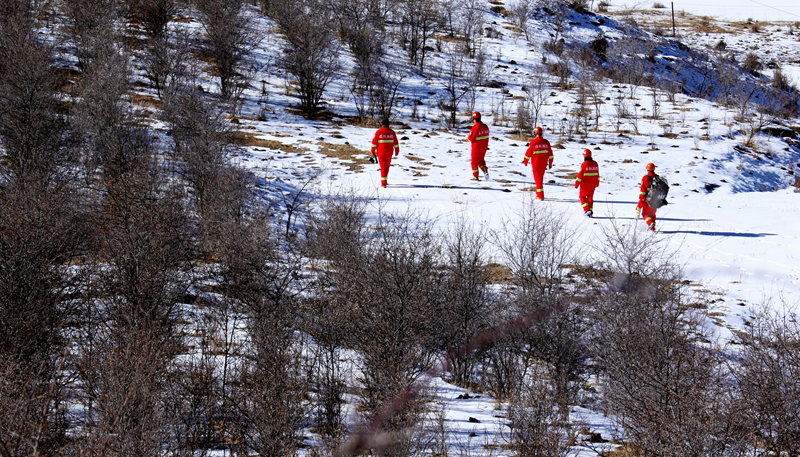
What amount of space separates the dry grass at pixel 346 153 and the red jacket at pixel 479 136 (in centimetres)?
363

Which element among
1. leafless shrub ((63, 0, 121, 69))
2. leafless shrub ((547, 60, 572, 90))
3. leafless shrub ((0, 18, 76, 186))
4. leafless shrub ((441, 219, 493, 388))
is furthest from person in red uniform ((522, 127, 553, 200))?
leafless shrub ((547, 60, 572, 90))

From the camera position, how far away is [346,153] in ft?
62.0

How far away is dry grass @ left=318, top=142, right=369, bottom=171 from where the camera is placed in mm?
17719

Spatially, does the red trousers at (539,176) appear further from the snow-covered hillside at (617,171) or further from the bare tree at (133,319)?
the bare tree at (133,319)

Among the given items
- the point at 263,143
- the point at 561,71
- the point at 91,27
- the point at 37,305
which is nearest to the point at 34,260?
the point at 37,305

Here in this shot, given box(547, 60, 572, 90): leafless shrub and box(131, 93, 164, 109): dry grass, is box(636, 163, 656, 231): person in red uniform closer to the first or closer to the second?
box(131, 93, 164, 109): dry grass

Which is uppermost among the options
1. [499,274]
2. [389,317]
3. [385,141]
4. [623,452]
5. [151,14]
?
[151,14]

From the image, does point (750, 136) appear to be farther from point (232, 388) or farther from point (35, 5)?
point (35, 5)

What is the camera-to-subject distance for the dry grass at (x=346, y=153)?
698 inches

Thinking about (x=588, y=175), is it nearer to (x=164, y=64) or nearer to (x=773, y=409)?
(x=773, y=409)

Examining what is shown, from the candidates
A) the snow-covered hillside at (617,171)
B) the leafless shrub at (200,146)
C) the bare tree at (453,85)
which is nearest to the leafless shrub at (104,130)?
the leafless shrub at (200,146)

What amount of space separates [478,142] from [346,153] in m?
5.00

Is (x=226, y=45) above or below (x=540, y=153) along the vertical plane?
above

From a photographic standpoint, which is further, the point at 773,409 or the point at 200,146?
the point at 200,146
